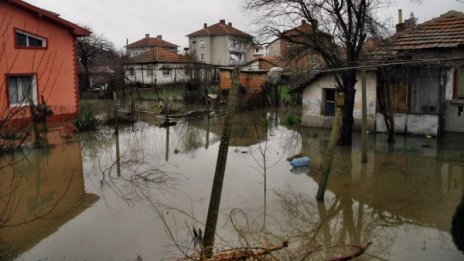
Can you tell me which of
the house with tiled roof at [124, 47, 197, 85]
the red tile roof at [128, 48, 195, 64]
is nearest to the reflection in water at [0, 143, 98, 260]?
the house with tiled roof at [124, 47, 197, 85]

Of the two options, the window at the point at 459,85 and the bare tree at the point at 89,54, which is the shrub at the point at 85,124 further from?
the bare tree at the point at 89,54

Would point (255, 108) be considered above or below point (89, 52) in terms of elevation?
below

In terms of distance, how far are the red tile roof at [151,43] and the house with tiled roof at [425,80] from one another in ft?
192

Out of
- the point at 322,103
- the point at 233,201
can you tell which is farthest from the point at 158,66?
the point at 233,201

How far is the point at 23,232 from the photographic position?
8641 millimetres

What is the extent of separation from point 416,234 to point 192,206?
4.65 meters

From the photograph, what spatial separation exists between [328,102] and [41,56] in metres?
14.2

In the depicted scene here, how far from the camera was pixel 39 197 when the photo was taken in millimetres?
11125

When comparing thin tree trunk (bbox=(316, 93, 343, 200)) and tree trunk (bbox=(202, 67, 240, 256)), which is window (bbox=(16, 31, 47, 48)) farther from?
tree trunk (bbox=(202, 67, 240, 256))

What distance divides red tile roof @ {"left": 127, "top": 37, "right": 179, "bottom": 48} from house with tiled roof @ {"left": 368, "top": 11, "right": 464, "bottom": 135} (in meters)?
58.6

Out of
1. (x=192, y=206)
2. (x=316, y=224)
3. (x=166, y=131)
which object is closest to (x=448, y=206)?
(x=316, y=224)

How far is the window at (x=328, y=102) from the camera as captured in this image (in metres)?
20.9

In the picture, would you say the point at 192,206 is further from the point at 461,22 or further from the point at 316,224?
the point at 461,22

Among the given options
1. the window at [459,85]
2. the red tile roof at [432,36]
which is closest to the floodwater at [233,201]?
the window at [459,85]
